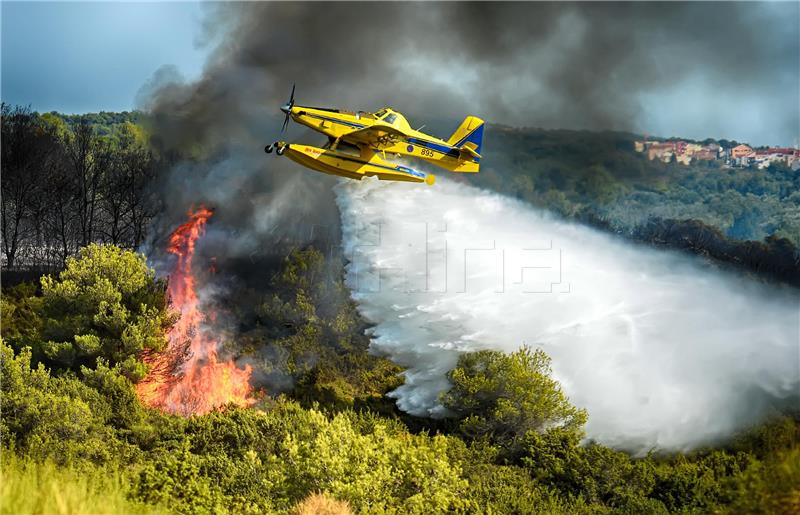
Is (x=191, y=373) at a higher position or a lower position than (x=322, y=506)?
higher

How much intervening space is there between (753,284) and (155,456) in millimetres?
26649

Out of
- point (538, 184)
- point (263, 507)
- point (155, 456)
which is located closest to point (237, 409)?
point (155, 456)

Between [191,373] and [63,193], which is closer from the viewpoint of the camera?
[191,373]

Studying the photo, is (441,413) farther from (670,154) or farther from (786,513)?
(670,154)

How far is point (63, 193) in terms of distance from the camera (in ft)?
177

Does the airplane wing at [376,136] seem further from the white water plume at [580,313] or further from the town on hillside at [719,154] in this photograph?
the town on hillside at [719,154]

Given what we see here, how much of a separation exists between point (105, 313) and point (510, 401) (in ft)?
56.8

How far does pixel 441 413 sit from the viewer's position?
31.1 metres

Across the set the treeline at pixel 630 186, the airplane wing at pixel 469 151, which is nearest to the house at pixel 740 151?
the treeline at pixel 630 186

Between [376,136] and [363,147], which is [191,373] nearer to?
[363,147]

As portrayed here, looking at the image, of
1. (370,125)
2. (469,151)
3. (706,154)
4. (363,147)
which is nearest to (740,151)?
(706,154)

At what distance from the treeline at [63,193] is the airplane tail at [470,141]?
23.3m

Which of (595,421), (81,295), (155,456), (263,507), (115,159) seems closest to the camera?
(263,507)

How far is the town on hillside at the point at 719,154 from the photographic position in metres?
49.6
